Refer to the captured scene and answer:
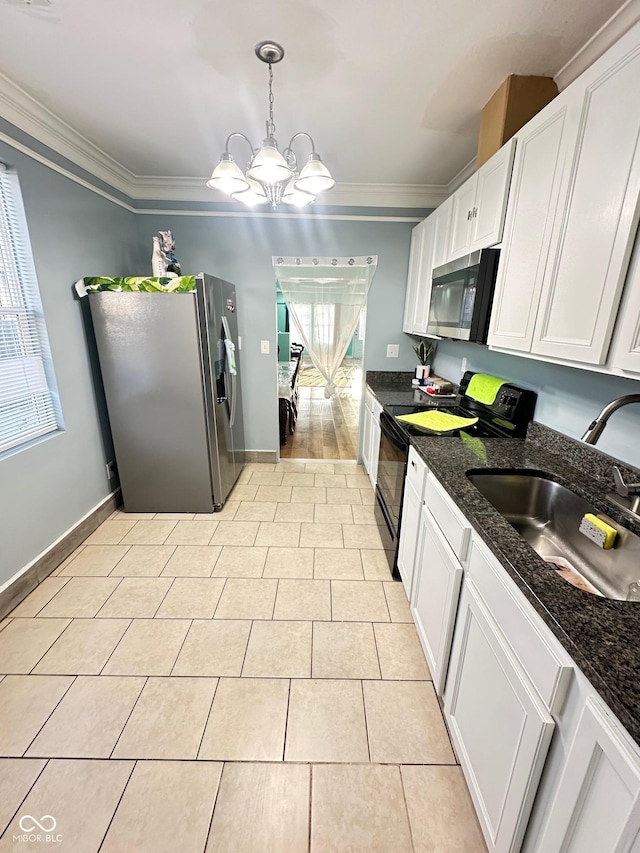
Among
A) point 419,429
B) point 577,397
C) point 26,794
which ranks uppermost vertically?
point 577,397

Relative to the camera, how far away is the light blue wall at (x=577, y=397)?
1.26 metres

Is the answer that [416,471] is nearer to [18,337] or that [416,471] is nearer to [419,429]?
[419,429]

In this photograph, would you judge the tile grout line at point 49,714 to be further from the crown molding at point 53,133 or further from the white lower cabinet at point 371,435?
the crown molding at point 53,133

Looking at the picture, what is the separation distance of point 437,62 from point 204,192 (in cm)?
217

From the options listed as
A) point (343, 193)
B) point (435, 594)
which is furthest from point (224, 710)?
point (343, 193)

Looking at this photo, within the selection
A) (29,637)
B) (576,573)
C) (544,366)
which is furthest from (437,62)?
(29,637)

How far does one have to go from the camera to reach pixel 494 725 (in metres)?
0.93

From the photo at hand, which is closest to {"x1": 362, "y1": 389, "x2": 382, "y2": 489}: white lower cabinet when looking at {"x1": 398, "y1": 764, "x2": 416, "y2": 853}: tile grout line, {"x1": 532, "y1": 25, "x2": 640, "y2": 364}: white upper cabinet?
{"x1": 532, "y1": 25, "x2": 640, "y2": 364}: white upper cabinet

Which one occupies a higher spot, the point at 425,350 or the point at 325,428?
the point at 425,350

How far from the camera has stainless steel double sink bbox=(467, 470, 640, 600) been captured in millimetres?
1060

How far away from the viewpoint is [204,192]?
9.86 ft

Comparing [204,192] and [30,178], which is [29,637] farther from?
[204,192]

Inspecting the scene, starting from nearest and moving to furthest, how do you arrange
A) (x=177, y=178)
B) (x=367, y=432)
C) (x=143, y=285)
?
1. (x=143, y=285)
2. (x=177, y=178)
3. (x=367, y=432)

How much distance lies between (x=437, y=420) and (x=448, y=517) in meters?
0.89
